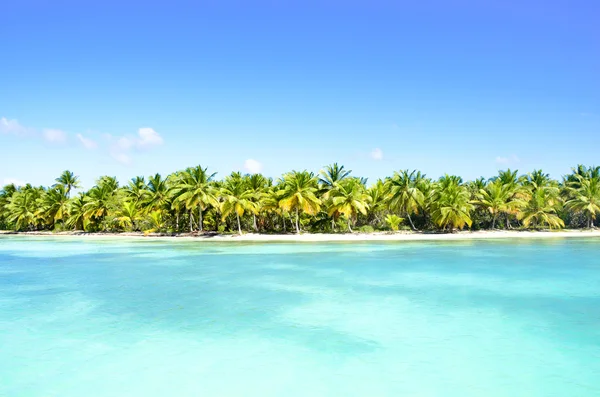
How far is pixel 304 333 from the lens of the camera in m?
10.1

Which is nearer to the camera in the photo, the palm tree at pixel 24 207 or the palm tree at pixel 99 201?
the palm tree at pixel 99 201

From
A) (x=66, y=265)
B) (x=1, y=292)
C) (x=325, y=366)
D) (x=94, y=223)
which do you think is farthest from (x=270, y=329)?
(x=94, y=223)

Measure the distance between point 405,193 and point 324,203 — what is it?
779cm

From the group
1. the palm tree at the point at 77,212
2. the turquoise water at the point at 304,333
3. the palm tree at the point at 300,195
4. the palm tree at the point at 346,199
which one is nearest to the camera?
the turquoise water at the point at 304,333

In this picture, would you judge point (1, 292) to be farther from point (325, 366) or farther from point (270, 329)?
point (325, 366)

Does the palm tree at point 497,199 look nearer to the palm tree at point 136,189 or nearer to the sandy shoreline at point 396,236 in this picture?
the sandy shoreline at point 396,236

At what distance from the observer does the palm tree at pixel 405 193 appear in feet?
138

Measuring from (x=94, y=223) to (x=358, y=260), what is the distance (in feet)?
135

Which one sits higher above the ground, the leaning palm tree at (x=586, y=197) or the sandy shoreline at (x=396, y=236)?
the leaning palm tree at (x=586, y=197)

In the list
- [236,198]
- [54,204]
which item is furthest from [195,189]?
[54,204]

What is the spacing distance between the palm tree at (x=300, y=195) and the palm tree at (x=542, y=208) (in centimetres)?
2098

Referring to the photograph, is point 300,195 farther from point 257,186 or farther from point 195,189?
point 195,189

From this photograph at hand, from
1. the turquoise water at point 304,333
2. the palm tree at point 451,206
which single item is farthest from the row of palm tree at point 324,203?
the turquoise water at point 304,333

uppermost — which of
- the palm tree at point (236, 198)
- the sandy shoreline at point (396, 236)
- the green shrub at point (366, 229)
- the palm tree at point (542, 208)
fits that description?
the palm tree at point (236, 198)
